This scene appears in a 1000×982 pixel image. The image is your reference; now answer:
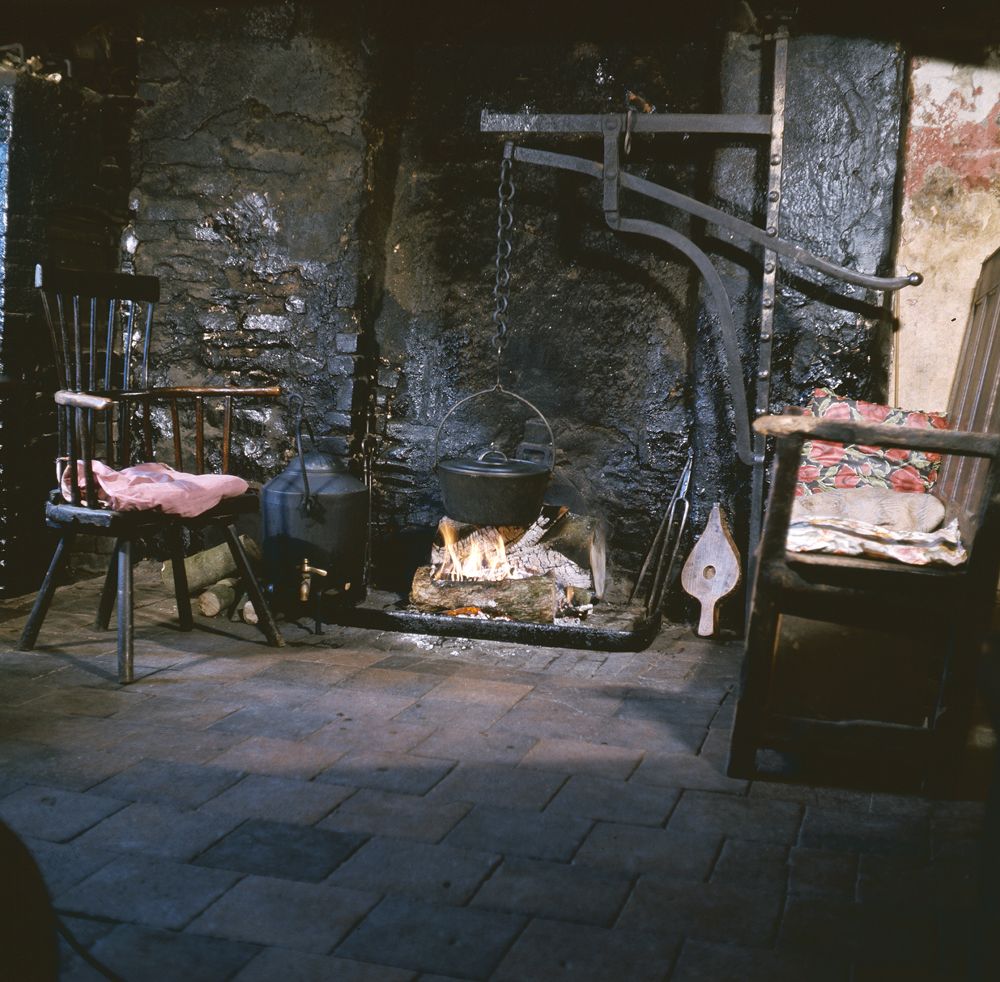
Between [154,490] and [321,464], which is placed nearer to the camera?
[154,490]

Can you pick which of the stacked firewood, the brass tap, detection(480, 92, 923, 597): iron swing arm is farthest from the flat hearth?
detection(480, 92, 923, 597): iron swing arm

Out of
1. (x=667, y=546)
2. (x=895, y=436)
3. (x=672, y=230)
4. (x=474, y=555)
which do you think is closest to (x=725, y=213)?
(x=672, y=230)

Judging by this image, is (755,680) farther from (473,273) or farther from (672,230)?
(473,273)

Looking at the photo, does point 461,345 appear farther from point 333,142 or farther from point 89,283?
point 89,283

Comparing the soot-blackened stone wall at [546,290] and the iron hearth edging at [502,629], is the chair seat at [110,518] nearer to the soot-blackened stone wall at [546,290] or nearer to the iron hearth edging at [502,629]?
the iron hearth edging at [502,629]

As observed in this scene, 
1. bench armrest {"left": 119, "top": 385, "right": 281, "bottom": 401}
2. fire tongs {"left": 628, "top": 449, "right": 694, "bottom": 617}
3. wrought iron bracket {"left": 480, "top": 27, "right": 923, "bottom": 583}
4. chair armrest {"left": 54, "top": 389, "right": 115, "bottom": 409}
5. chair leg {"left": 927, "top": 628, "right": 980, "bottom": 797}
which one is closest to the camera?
chair leg {"left": 927, "top": 628, "right": 980, "bottom": 797}

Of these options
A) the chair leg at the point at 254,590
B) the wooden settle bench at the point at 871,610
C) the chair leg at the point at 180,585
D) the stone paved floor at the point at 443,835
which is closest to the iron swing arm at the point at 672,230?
the stone paved floor at the point at 443,835

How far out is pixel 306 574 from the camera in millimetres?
4266

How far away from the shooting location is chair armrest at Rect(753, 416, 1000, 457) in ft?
8.67

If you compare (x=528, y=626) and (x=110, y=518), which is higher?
(x=110, y=518)

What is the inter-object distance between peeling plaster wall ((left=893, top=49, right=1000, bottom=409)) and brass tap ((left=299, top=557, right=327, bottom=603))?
2.47 meters

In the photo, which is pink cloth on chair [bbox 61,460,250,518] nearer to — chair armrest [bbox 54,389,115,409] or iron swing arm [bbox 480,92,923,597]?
chair armrest [bbox 54,389,115,409]

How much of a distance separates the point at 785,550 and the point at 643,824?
2.61 ft

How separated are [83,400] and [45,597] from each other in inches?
31.8
